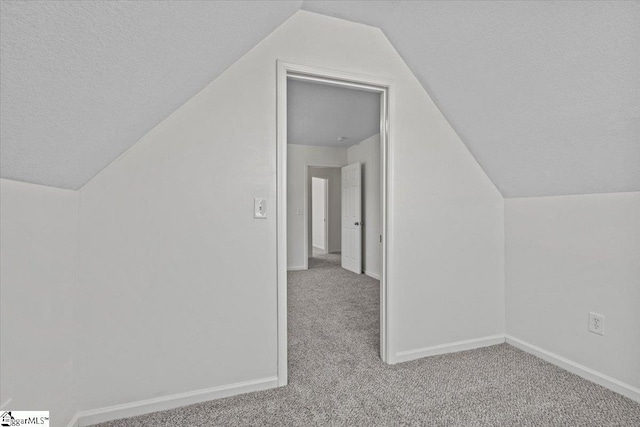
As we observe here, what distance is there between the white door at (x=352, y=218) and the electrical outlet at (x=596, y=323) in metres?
3.58

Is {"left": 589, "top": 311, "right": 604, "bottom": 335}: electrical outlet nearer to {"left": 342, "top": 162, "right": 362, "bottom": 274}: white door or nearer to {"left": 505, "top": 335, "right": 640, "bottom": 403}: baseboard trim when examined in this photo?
{"left": 505, "top": 335, "right": 640, "bottom": 403}: baseboard trim

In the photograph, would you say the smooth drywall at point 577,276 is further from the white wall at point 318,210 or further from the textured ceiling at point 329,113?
the white wall at point 318,210

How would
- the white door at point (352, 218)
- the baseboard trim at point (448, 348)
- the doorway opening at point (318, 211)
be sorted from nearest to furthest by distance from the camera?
the baseboard trim at point (448, 348)
the white door at point (352, 218)
the doorway opening at point (318, 211)

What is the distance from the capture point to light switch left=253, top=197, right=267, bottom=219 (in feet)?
6.28

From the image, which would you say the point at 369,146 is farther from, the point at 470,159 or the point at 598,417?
the point at 598,417

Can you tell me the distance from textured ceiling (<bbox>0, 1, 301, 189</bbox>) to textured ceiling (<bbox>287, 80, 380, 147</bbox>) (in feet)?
5.34

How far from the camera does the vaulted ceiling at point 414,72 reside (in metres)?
0.81

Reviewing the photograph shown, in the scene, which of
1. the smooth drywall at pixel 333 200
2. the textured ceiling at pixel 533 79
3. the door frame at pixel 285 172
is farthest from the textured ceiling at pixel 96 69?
the smooth drywall at pixel 333 200

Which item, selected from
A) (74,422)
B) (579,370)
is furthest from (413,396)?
(74,422)

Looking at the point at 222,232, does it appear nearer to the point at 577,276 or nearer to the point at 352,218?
the point at 577,276

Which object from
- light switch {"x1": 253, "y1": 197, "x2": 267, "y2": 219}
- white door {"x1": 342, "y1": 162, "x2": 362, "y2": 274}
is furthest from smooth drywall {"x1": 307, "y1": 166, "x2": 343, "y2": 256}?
light switch {"x1": 253, "y1": 197, "x2": 267, "y2": 219}

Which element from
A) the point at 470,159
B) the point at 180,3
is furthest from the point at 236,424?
the point at 470,159

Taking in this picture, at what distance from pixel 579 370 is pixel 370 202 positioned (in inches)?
141

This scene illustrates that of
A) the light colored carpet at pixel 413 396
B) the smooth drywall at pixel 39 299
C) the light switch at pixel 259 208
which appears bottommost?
the light colored carpet at pixel 413 396
